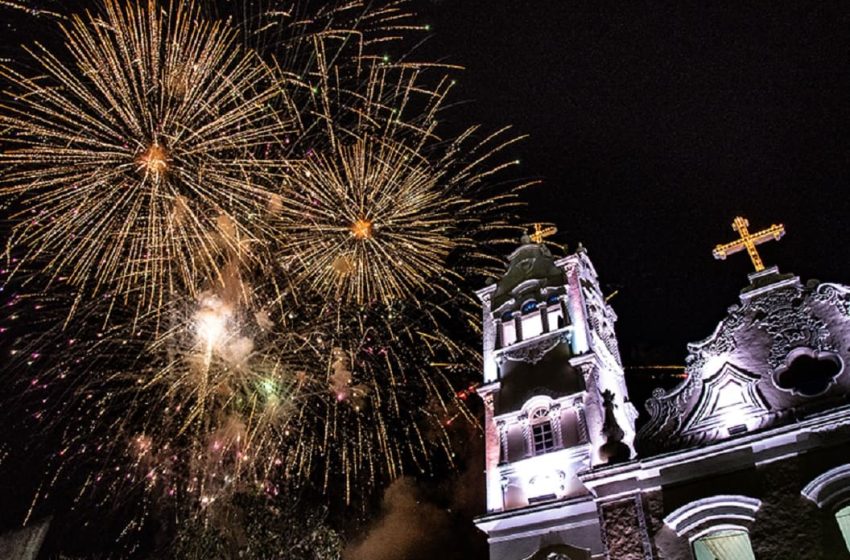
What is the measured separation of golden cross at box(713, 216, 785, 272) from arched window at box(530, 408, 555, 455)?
27.1 ft

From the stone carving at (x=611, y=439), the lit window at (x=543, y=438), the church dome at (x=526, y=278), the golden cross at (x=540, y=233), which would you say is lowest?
the stone carving at (x=611, y=439)

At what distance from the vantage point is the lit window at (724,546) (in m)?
17.7

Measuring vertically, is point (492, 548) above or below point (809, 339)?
below

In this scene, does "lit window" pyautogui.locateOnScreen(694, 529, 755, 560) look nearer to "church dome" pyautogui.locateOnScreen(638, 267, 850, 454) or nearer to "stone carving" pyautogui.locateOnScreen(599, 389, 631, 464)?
"church dome" pyautogui.locateOnScreen(638, 267, 850, 454)

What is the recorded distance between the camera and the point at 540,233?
96.3 feet

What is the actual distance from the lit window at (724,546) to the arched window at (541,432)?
18.6 ft

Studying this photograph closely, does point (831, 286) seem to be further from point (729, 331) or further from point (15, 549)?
point (15, 549)

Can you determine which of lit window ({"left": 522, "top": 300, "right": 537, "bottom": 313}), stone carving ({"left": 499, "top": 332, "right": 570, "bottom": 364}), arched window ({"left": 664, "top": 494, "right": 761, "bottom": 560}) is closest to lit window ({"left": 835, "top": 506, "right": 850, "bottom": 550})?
arched window ({"left": 664, "top": 494, "right": 761, "bottom": 560})

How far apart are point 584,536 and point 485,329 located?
919cm

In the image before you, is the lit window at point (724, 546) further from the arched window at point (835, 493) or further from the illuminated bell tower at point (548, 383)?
the illuminated bell tower at point (548, 383)

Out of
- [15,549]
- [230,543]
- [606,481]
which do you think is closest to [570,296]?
[606,481]

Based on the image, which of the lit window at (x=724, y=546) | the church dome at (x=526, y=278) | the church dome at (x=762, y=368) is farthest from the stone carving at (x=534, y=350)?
the lit window at (x=724, y=546)

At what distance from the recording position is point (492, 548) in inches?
842

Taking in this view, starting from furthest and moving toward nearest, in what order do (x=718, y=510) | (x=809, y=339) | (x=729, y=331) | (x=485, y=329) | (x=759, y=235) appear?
(x=485, y=329) → (x=759, y=235) → (x=729, y=331) → (x=809, y=339) → (x=718, y=510)
